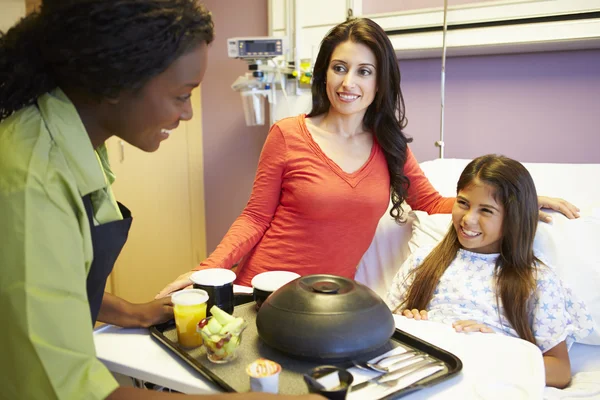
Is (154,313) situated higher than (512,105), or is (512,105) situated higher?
(512,105)

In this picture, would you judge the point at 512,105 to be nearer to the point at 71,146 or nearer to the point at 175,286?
the point at 175,286

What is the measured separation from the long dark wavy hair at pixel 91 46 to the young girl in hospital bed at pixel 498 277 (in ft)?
2.97

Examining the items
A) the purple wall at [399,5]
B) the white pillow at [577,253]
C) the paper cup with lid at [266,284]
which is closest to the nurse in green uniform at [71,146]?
the paper cup with lid at [266,284]

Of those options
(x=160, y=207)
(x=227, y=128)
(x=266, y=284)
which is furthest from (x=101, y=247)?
(x=160, y=207)

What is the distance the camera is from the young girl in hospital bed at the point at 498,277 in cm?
133

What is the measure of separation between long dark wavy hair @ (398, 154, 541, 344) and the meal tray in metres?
0.51

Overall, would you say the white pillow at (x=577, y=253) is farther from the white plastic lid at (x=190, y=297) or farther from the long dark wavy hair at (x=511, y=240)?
the white plastic lid at (x=190, y=297)

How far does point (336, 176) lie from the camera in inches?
64.2

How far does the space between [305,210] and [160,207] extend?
5.68ft

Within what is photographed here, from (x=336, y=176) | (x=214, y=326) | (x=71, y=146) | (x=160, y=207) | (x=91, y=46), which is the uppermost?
(x=91, y=46)

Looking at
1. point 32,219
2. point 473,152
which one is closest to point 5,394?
point 32,219

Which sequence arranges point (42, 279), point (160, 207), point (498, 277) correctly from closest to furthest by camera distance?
point (42, 279) < point (498, 277) < point (160, 207)

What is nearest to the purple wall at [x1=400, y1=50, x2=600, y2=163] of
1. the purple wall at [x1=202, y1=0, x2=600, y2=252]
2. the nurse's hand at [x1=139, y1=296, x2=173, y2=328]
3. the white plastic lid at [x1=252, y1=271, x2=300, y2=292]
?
the purple wall at [x1=202, y1=0, x2=600, y2=252]

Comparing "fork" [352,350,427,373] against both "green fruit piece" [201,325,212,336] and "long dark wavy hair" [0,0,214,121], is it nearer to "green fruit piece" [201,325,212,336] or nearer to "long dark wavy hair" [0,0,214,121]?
"green fruit piece" [201,325,212,336]
